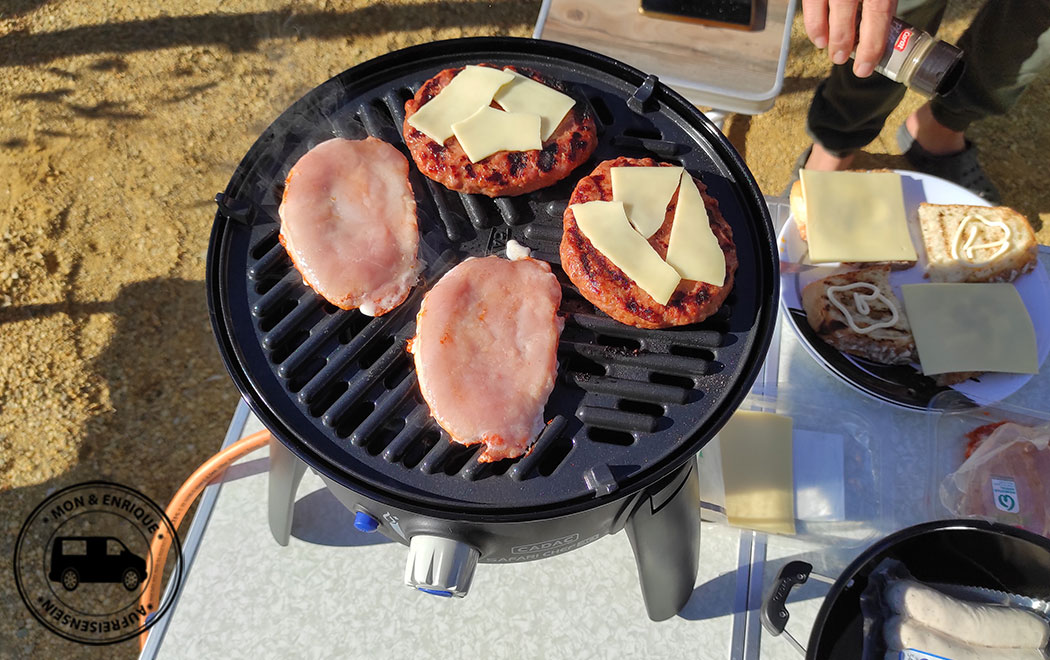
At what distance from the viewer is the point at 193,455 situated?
3.42 m

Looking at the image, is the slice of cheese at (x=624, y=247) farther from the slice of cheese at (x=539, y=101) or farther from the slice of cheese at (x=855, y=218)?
the slice of cheese at (x=855, y=218)

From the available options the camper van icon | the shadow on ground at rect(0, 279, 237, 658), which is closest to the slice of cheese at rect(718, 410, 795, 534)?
the shadow on ground at rect(0, 279, 237, 658)

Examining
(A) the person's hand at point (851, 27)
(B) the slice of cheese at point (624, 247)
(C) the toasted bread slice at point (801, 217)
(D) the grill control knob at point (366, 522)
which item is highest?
(A) the person's hand at point (851, 27)

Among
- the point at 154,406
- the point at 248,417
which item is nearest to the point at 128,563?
the point at 154,406

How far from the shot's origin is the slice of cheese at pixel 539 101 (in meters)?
1.49

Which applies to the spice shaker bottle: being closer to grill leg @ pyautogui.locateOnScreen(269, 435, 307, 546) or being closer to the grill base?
the grill base

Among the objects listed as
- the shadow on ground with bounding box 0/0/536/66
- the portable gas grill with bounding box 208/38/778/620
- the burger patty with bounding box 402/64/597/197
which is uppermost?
the burger patty with bounding box 402/64/597/197

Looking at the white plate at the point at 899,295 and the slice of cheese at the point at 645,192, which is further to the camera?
the white plate at the point at 899,295

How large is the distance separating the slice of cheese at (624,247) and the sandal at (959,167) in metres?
3.21

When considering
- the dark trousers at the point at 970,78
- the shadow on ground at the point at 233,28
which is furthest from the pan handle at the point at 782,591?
the shadow on ground at the point at 233,28

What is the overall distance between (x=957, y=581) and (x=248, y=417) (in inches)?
87.4

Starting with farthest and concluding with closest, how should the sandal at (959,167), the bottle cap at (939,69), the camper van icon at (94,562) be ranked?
1. the sandal at (959,167)
2. the camper van icon at (94,562)
3. the bottle cap at (939,69)

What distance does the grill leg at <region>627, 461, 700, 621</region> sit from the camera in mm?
1570

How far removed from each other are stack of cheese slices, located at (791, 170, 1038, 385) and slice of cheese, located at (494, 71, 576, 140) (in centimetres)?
116
